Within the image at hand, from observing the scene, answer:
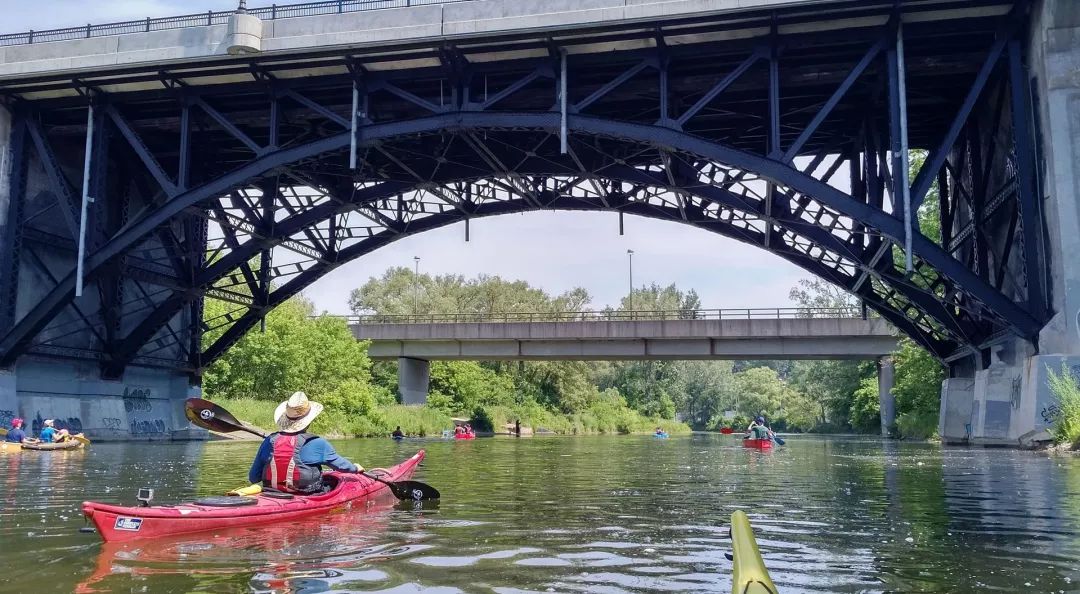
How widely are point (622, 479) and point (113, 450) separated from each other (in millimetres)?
16400

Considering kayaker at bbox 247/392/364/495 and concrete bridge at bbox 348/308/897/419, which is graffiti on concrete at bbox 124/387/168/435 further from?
kayaker at bbox 247/392/364/495

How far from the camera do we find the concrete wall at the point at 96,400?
28625 mm

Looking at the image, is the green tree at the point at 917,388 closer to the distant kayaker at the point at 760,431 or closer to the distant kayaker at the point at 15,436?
the distant kayaker at the point at 760,431

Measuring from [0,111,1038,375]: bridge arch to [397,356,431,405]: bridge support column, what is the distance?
19.6 m

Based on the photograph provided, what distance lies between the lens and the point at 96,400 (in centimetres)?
3142

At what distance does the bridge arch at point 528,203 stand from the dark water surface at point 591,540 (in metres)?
9.30

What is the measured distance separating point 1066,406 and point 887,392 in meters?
30.1

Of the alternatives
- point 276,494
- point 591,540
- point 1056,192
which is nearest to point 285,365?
point 1056,192

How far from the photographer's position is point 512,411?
67875 millimetres

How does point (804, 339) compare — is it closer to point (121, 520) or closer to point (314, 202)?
point (314, 202)

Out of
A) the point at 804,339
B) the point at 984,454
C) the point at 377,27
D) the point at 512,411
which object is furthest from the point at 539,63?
the point at 512,411

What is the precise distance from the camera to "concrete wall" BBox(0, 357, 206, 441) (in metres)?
28.6

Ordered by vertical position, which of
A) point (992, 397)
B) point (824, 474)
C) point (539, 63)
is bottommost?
point (824, 474)

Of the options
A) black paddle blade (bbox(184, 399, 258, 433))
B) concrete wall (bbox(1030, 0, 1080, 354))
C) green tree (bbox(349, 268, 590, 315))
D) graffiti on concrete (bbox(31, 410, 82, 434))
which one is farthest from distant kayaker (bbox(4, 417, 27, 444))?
green tree (bbox(349, 268, 590, 315))
